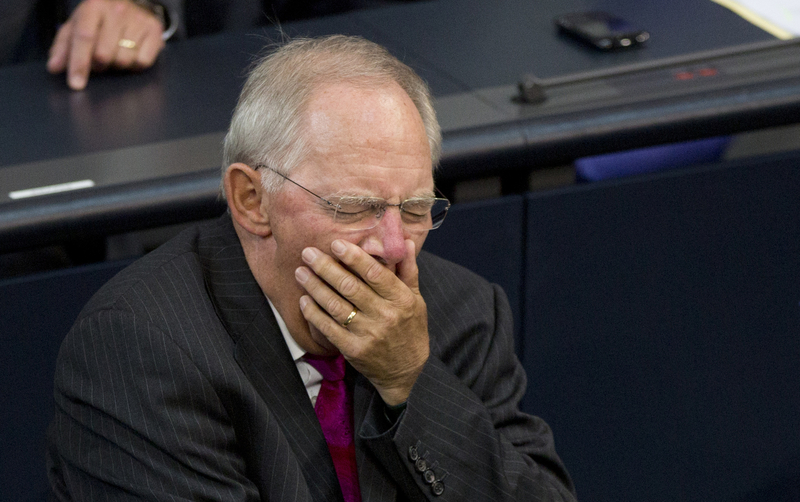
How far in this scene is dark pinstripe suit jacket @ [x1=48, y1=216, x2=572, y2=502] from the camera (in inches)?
51.6

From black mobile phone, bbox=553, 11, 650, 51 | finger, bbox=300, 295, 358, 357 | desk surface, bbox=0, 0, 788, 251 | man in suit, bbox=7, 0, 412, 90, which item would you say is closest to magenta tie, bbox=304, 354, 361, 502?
finger, bbox=300, 295, 358, 357

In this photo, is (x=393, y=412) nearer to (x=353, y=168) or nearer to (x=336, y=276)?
(x=336, y=276)

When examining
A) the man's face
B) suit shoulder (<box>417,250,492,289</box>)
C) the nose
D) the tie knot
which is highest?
the man's face

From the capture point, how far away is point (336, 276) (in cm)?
137

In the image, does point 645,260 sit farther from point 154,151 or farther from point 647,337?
point 154,151

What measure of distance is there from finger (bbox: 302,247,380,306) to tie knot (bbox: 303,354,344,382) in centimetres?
Answer: 20

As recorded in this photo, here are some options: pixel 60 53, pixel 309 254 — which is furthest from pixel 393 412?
pixel 60 53

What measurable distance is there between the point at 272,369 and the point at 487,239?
64cm

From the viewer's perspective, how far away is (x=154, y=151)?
6.02 feet

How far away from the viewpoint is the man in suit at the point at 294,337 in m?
1.32

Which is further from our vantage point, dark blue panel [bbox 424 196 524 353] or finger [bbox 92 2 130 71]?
finger [bbox 92 2 130 71]

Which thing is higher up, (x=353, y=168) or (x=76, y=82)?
(x=353, y=168)

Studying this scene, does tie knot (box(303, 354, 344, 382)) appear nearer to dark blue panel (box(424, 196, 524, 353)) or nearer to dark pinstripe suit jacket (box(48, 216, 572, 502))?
dark pinstripe suit jacket (box(48, 216, 572, 502))

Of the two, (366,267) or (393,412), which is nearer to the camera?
(366,267)
